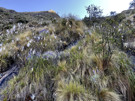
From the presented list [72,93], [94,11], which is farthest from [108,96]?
[94,11]

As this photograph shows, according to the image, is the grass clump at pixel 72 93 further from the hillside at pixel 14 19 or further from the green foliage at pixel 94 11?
the green foliage at pixel 94 11

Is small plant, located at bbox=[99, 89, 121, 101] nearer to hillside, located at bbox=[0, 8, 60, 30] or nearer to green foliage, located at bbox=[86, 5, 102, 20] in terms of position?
hillside, located at bbox=[0, 8, 60, 30]

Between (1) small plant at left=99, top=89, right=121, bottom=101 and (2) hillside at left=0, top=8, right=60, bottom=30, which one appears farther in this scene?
(2) hillside at left=0, top=8, right=60, bottom=30

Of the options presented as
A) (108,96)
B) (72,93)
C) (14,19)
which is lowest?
(108,96)

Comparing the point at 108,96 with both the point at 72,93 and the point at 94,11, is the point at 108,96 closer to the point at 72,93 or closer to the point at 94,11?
the point at 72,93

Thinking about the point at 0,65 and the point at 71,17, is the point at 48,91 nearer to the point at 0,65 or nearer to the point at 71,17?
the point at 0,65

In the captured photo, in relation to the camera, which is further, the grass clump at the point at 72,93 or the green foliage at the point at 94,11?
the green foliage at the point at 94,11

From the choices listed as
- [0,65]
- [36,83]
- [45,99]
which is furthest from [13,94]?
[0,65]

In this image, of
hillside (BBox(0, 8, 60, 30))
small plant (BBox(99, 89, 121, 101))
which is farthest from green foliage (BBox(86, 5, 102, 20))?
small plant (BBox(99, 89, 121, 101))

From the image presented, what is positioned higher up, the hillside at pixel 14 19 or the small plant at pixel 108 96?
the hillside at pixel 14 19

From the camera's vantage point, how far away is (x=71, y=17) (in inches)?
251

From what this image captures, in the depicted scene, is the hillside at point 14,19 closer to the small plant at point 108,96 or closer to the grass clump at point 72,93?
the grass clump at point 72,93

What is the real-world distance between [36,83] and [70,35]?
3.64 meters

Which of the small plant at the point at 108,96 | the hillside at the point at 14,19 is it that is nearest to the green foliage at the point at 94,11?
the hillside at the point at 14,19
